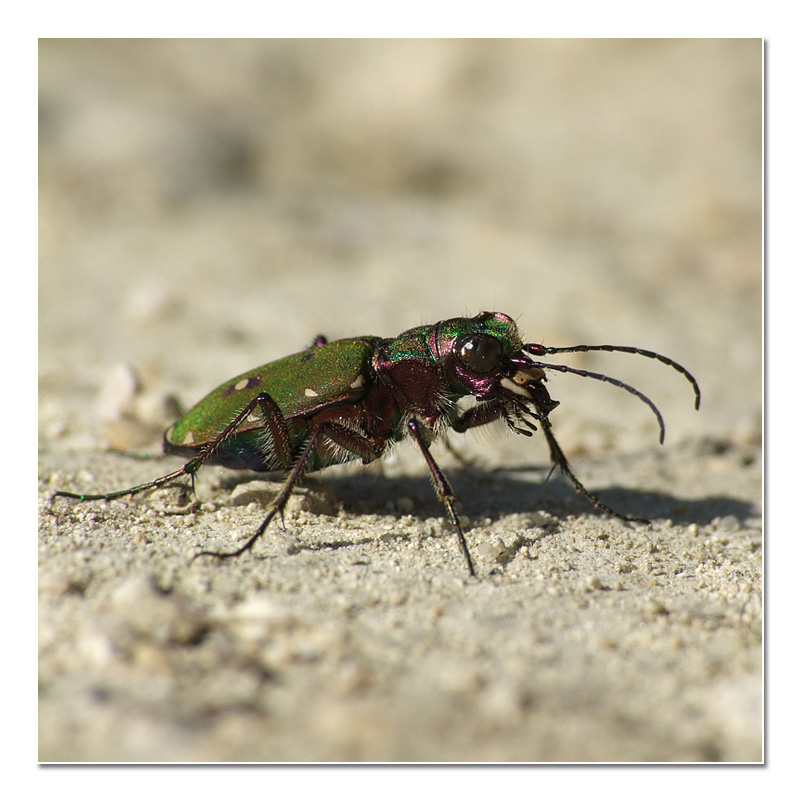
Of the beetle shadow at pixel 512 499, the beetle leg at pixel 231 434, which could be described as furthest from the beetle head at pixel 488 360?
the beetle leg at pixel 231 434

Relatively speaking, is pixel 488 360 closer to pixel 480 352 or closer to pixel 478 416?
pixel 480 352

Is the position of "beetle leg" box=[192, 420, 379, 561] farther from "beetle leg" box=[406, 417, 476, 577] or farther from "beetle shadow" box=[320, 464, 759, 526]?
"beetle shadow" box=[320, 464, 759, 526]

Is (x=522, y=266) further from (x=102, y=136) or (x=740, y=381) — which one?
(x=102, y=136)

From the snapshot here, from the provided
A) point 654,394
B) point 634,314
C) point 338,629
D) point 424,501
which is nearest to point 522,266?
point 634,314

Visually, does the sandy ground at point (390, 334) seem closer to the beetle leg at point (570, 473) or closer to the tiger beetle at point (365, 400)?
the beetle leg at point (570, 473)

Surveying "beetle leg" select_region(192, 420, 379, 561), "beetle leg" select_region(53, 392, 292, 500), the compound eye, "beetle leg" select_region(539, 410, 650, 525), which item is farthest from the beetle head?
"beetle leg" select_region(53, 392, 292, 500)
